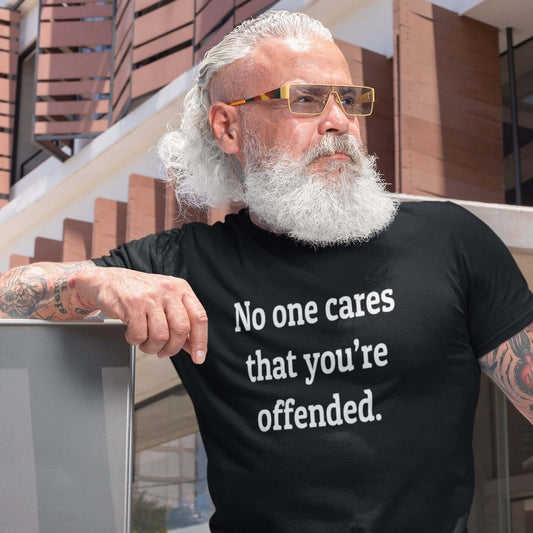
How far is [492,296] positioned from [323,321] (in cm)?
28

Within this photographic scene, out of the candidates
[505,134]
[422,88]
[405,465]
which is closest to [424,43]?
[422,88]

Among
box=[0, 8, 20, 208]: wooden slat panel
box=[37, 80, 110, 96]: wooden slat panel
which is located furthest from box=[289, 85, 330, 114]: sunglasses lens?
box=[0, 8, 20, 208]: wooden slat panel

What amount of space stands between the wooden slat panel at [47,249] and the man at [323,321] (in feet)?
26.5

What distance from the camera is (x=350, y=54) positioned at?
6.29 meters

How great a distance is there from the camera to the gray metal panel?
4.51 ft

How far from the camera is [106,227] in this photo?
8664 millimetres

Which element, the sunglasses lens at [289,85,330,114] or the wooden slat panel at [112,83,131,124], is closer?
the sunglasses lens at [289,85,330,114]

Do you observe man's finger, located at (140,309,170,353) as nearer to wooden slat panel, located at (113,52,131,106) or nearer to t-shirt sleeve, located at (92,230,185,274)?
t-shirt sleeve, located at (92,230,185,274)

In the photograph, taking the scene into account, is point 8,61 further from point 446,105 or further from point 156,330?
point 156,330

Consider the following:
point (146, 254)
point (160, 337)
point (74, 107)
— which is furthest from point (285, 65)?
point (74, 107)

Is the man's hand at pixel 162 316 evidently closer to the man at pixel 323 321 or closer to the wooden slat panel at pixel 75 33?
the man at pixel 323 321

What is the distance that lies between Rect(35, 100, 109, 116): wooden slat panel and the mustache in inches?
339

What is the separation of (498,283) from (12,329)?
0.77 metres

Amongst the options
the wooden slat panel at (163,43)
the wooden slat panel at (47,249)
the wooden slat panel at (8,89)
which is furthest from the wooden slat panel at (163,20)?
the wooden slat panel at (8,89)
